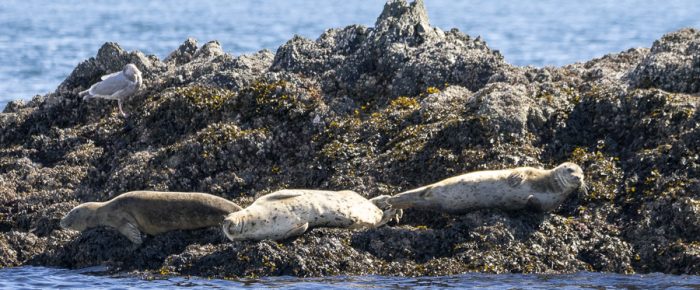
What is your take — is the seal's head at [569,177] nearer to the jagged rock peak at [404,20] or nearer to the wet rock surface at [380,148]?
the wet rock surface at [380,148]

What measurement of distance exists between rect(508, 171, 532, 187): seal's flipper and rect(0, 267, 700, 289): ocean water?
3.51ft

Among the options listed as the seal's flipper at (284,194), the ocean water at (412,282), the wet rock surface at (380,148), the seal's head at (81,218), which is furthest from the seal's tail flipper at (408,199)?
the seal's head at (81,218)

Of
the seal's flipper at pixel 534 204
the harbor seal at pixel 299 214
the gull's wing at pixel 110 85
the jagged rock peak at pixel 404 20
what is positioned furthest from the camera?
the jagged rock peak at pixel 404 20

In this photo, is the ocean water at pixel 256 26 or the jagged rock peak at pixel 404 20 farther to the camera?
the ocean water at pixel 256 26

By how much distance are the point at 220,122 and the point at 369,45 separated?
1.85m

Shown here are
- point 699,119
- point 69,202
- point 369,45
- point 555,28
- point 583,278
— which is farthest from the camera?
point 555,28

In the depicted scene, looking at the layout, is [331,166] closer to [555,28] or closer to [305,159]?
[305,159]

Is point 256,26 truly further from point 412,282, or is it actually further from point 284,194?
point 412,282

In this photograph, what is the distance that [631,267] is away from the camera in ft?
34.0

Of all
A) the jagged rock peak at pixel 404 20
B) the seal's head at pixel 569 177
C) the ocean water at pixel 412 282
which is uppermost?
the jagged rock peak at pixel 404 20

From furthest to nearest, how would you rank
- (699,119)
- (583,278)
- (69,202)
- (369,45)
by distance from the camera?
(369,45) < (69,202) < (699,119) < (583,278)

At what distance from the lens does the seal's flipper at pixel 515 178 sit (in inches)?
436

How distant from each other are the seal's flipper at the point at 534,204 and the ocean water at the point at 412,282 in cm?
92

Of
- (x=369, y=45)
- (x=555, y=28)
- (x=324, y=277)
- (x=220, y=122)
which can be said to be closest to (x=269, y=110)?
(x=220, y=122)
